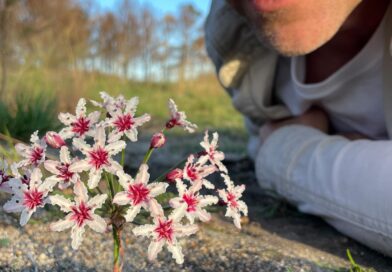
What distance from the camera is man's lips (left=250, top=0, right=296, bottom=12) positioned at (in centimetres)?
139

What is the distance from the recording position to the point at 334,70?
1.94 meters

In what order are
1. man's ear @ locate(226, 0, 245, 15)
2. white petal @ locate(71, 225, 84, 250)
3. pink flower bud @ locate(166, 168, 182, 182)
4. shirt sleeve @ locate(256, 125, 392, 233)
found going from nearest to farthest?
white petal @ locate(71, 225, 84, 250) → pink flower bud @ locate(166, 168, 182, 182) → shirt sleeve @ locate(256, 125, 392, 233) → man's ear @ locate(226, 0, 245, 15)

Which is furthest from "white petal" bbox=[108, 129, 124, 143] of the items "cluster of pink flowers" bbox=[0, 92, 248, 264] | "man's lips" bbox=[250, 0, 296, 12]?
"man's lips" bbox=[250, 0, 296, 12]

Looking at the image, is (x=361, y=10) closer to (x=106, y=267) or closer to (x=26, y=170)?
(x=106, y=267)

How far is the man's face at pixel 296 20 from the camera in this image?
1411 millimetres

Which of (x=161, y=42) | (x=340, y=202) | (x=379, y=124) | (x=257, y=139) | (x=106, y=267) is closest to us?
(x=106, y=267)

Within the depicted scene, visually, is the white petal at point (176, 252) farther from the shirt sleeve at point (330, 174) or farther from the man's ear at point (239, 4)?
the man's ear at point (239, 4)

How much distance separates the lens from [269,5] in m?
1.41

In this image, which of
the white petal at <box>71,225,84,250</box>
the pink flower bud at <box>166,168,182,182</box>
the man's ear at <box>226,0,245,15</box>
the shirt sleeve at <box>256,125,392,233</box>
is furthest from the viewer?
the man's ear at <box>226,0,245,15</box>

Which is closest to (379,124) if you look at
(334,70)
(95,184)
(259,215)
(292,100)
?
(334,70)

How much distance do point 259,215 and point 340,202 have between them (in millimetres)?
360

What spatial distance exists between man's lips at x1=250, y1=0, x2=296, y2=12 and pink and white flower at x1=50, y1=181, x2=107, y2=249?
2.83 feet

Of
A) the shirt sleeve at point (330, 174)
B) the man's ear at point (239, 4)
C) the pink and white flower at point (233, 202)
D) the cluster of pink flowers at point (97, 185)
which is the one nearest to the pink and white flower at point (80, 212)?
the cluster of pink flowers at point (97, 185)

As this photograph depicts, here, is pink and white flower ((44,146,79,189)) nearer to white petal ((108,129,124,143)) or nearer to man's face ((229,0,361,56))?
white petal ((108,129,124,143))
